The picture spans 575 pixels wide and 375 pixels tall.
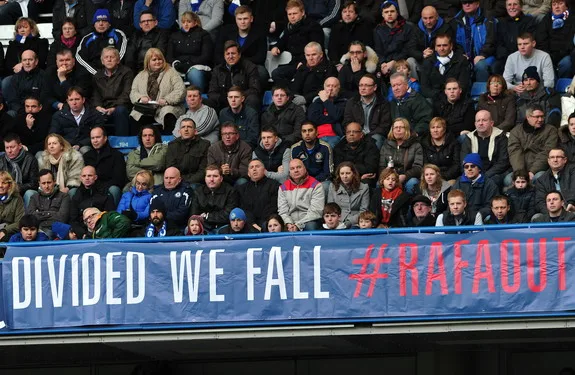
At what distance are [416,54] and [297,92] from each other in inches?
63.6

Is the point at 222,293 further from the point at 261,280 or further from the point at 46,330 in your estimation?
the point at 46,330

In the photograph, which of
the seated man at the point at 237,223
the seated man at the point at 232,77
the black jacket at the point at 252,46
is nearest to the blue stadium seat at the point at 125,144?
the seated man at the point at 232,77

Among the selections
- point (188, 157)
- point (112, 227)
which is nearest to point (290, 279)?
point (112, 227)

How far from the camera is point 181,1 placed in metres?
22.2

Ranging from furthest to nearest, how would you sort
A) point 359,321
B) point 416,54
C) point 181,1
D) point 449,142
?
1. point 181,1
2. point 416,54
3. point 449,142
4. point 359,321

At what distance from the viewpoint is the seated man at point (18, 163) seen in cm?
1995

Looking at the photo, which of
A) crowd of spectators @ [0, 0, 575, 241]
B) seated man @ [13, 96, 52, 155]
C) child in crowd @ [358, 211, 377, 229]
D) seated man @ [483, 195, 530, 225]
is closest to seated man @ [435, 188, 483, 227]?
crowd of spectators @ [0, 0, 575, 241]

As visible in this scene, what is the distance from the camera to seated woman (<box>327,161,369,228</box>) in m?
18.1

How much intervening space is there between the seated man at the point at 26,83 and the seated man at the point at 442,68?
17.1ft

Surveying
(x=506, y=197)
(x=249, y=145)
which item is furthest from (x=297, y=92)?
(x=506, y=197)

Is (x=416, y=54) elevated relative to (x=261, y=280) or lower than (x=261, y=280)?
elevated

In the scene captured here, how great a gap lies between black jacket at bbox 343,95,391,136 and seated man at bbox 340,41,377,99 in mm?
544

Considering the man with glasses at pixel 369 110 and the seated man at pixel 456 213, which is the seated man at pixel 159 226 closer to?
the man with glasses at pixel 369 110

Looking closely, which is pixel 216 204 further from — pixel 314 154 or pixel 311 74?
pixel 311 74
